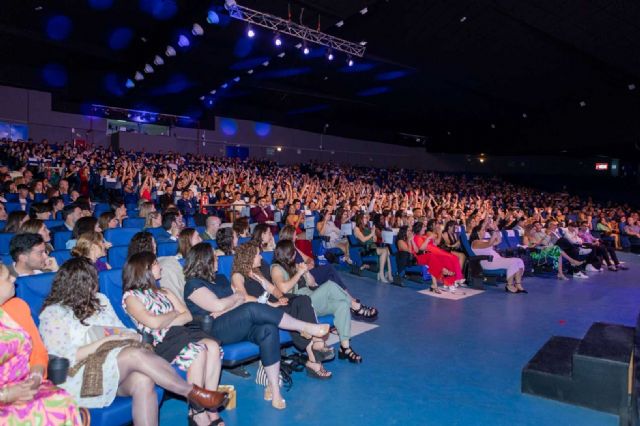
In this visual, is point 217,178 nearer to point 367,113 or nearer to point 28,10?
point 28,10

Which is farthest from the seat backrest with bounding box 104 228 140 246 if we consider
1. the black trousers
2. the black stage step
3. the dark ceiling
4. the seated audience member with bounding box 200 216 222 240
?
the dark ceiling

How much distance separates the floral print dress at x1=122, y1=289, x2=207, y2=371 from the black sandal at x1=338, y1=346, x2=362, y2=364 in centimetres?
156

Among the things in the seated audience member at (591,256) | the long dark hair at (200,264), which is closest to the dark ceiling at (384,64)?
the seated audience member at (591,256)

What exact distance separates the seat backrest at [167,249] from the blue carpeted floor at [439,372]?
1.59m

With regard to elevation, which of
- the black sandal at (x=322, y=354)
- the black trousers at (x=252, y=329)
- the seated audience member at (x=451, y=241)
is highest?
the seated audience member at (x=451, y=241)

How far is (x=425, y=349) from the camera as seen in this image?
448cm

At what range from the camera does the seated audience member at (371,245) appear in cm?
787

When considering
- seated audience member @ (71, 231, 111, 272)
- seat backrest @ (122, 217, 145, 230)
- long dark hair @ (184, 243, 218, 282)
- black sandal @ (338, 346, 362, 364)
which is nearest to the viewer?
Result: long dark hair @ (184, 243, 218, 282)

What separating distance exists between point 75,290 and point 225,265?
1690 millimetres

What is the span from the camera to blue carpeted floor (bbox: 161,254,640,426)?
319 cm

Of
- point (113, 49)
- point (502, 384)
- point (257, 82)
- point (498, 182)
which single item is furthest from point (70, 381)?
point (498, 182)

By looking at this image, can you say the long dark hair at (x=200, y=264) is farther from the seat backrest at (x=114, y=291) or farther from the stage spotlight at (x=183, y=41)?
the stage spotlight at (x=183, y=41)

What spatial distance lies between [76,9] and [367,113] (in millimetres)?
14726

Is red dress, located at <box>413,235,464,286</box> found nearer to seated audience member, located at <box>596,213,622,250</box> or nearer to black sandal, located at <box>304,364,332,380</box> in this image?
black sandal, located at <box>304,364,332,380</box>
